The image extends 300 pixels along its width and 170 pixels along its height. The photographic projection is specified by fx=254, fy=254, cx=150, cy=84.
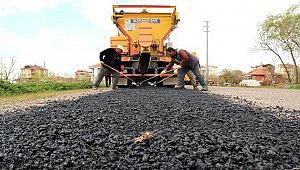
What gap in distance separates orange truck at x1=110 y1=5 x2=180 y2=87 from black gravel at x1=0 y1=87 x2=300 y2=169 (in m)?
4.87

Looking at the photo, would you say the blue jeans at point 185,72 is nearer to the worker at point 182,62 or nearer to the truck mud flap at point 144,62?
A: the worker at point 182,62

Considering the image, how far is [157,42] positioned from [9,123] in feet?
19.1

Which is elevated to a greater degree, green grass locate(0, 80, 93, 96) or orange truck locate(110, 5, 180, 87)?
orange truck locate(110, 5, 180, 87)

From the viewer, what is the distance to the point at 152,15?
840 centimetres

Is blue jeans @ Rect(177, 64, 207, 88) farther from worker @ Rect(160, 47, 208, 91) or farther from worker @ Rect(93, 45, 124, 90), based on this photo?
worker @ Rect(93, 45, 124, 90)

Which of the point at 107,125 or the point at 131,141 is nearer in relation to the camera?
the point at 131,141

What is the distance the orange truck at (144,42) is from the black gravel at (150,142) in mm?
4872

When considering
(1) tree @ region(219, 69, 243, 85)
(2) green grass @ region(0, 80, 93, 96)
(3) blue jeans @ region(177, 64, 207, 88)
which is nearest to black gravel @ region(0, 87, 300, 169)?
(3) blue jeans @ region(177, 64, 207, 88)

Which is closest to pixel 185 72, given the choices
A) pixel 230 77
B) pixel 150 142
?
pixel 150 142

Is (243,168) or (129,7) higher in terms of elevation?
(129,7)

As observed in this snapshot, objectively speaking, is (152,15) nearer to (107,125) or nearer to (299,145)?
(107,125)

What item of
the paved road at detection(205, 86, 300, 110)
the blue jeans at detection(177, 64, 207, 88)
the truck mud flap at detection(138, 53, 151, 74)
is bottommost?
the paved road at detection(205, 86, 300, 110)

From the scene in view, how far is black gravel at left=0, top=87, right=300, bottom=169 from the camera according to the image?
61.0 inches

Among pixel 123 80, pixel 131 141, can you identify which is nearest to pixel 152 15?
pixel 123 80
